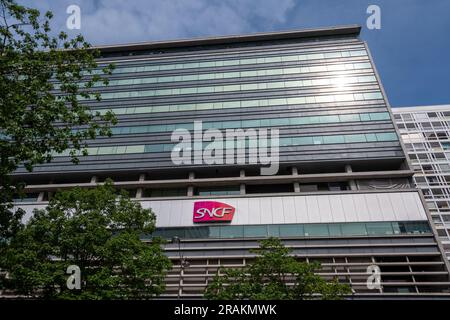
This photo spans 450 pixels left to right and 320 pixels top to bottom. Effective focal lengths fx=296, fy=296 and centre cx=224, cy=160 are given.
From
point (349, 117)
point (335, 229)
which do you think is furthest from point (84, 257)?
point (349, 117)

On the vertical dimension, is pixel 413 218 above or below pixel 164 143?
below

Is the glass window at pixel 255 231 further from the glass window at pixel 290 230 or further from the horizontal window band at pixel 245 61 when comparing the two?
the horizontal window band at pixel 245 61

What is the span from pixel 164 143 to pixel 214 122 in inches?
286

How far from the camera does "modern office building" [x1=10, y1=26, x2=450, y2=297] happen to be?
1081 inches

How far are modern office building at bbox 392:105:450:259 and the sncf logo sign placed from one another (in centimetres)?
4822

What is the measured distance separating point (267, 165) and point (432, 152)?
179 ft

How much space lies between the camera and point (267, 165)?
36438mm

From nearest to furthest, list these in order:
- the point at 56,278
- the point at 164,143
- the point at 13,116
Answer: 1. the point at 13,116
2. the point at 56,278
3. the point at 164,143

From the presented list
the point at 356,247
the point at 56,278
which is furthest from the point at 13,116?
the point at 356,247

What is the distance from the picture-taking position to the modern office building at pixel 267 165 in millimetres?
27453

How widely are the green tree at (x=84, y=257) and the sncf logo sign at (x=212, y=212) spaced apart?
15.1m

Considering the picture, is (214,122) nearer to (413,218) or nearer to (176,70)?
(176,70)

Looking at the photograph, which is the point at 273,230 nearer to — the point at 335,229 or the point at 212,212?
the point at 335,229
